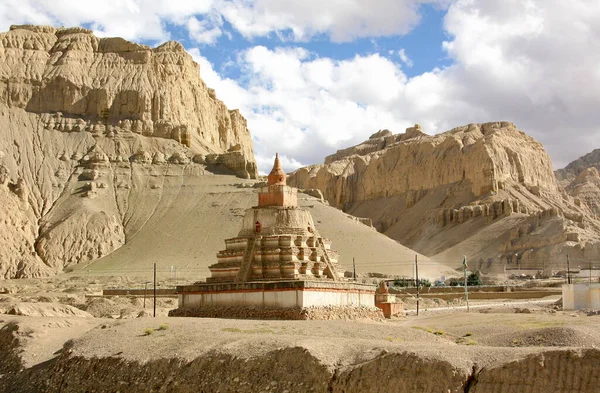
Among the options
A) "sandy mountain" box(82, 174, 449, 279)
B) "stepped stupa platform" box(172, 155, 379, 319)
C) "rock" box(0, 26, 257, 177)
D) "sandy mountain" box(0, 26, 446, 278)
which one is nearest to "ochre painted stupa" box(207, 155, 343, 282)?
"stepped stupa platform" box(172, 155, 379, 319)

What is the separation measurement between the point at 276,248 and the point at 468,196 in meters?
112

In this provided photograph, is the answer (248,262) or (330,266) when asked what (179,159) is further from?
(248,262)

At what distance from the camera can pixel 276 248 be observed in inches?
1455

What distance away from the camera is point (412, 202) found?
523 ft

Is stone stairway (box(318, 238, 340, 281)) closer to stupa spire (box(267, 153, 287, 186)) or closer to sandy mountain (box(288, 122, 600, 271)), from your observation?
stupa spire (box(267, 153, 287, 186))

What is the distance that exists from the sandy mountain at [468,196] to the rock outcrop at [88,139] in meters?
33.5

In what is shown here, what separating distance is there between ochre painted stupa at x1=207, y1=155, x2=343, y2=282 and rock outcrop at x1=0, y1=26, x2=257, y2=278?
2269 inches


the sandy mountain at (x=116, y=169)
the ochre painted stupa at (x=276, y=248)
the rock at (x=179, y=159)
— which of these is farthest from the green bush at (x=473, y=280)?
the ochre painted stupa at (x=276, y=248)

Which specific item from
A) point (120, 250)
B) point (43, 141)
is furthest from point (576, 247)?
point (43, 141)

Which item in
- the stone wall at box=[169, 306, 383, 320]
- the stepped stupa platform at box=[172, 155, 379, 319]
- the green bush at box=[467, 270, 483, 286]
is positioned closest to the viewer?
the stone wall at box=[169, 306, 383, 320]

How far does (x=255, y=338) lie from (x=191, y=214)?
81.1 meters

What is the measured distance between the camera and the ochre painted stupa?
36531 millimetres

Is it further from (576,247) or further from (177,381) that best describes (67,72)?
(177,381)

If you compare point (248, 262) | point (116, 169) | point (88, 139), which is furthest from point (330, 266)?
point (88, 139)
